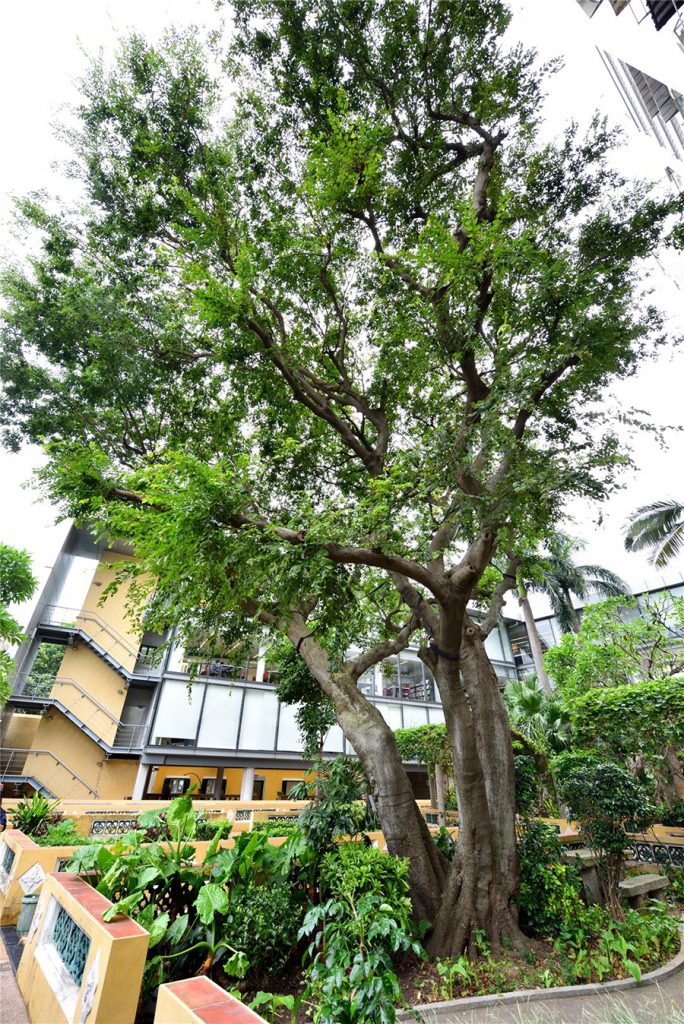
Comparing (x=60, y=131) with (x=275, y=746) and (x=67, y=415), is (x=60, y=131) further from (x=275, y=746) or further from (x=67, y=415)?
(x=275, y=746)

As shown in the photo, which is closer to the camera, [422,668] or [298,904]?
[298,904]

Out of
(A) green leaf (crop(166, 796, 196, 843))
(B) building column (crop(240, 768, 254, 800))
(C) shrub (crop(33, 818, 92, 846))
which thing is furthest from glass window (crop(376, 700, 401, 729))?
(A) green leaf (crop(166, 796, 196, 843))

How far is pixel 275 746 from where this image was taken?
16547mm

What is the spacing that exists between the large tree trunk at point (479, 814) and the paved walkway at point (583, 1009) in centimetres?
115

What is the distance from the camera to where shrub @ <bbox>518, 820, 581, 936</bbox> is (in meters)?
6.21

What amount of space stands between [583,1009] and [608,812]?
3951mm

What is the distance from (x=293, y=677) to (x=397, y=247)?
848 cm

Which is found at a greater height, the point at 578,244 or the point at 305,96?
the point at 305,96

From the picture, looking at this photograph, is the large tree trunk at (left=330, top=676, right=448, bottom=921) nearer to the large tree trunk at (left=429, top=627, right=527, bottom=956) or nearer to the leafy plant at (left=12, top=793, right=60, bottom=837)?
the large tree trunk at (left=429, top=627, right=527, bottom=956)

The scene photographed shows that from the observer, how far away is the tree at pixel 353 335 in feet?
20.7

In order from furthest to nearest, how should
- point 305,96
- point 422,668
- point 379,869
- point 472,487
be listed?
1. point 422,668
2. point 305,96
3. point 472,487
4. point 379,869

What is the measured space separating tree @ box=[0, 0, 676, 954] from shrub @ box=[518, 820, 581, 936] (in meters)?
0.42

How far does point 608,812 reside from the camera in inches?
298

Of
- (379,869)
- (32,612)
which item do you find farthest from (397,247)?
(32,612)
